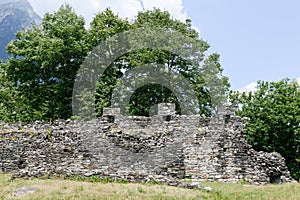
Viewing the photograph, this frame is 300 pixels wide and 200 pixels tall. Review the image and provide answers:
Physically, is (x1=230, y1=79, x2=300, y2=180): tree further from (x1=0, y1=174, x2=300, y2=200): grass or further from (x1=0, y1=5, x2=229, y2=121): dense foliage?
(x1=0, y1=174, x2=300, y2=200): grass

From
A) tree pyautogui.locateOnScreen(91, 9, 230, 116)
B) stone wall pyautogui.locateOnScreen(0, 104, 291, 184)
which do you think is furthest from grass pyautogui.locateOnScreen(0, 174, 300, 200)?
tree pyautogui.locateOnScreen(91, 9, 230, 116)

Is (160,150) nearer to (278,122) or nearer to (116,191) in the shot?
(116,191)

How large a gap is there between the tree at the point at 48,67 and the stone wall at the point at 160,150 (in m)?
15.9

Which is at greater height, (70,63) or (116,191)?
(70,63)

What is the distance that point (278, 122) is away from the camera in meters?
37.6

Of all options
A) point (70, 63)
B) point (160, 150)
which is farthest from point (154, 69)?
point (160, 150)

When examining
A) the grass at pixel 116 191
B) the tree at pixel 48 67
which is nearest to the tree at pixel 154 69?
the tree at pixel 48 67

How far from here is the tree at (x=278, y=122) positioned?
37.0 meters

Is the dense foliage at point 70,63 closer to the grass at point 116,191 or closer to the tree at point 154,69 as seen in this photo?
the tree at point 154,69

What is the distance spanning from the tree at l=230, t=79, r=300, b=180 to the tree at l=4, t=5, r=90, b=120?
18524 mm

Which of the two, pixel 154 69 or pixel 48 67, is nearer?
pixel 154 69

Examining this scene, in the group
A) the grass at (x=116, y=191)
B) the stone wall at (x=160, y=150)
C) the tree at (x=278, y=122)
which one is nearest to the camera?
the grass at (x=116, y=191)

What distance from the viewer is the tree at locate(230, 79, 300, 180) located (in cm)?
3703

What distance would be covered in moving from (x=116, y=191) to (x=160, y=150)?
682cm
